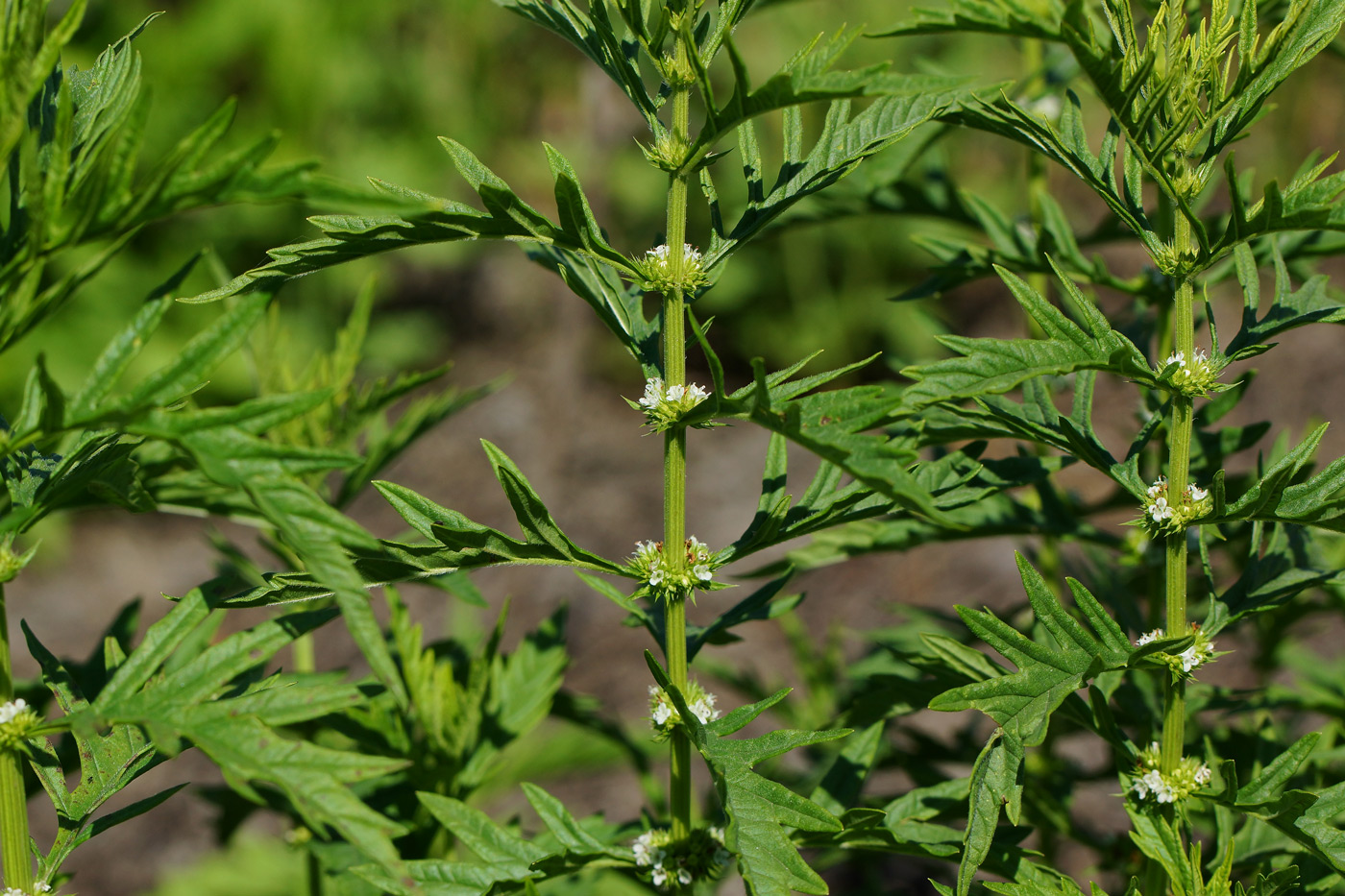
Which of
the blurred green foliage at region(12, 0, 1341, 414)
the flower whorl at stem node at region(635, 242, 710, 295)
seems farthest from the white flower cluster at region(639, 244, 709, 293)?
the blurred green foliage at region(12, 0, 1341, 414)

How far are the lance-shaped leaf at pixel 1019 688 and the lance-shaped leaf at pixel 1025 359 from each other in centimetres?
20

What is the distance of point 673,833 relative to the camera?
4.00 ft

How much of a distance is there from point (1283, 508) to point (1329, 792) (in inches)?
12.2

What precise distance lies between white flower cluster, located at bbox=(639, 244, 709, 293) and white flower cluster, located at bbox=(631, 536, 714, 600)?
0.90 feet

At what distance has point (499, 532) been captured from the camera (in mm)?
1107

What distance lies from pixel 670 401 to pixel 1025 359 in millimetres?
361

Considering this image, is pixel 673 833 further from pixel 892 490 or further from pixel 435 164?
pixel 435 164

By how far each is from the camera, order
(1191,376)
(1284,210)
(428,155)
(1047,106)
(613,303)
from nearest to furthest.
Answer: (1284,210) → (1191,376) → (613,303) → (1047,106) → (428,155)

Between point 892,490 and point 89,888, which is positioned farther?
point 89,888

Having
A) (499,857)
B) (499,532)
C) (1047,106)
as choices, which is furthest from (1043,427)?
(1047,106)

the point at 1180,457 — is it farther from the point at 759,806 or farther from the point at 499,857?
the point at 499,857

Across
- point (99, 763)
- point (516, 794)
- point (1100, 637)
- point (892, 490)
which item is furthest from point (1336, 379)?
point (99, 763)

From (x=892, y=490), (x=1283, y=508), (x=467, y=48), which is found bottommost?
(x=892, y=490)

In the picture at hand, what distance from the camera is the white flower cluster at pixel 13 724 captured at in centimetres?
104
